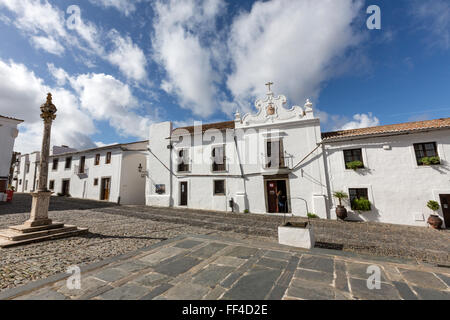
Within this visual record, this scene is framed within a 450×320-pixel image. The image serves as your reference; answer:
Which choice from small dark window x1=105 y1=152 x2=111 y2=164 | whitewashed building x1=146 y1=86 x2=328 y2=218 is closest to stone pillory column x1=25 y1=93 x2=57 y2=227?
whitewashed building x1=146 y1=86 x2=328 y2=218

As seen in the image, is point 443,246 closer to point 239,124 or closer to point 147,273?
point 147,273

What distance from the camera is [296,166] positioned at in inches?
514

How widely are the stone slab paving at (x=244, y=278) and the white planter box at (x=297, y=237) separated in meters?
0.46

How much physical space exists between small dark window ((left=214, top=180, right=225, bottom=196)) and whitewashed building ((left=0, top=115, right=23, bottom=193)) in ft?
57.3

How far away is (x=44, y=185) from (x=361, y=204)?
50.0ft

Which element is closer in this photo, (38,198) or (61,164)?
(38,198)

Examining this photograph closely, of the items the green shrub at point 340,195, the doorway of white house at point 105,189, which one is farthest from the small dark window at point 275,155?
the doorway of white house at point 105,189

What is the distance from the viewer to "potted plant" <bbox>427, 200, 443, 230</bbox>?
9328 mm

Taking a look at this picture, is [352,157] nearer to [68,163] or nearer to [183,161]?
[183,161]

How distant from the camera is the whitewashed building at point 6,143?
15805 millimetres

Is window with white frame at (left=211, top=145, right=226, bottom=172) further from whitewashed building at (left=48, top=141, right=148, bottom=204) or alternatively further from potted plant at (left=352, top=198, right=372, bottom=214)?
potted plant at (left=352, top=198, right=372, bottom=214)

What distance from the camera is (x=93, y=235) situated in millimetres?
6797
